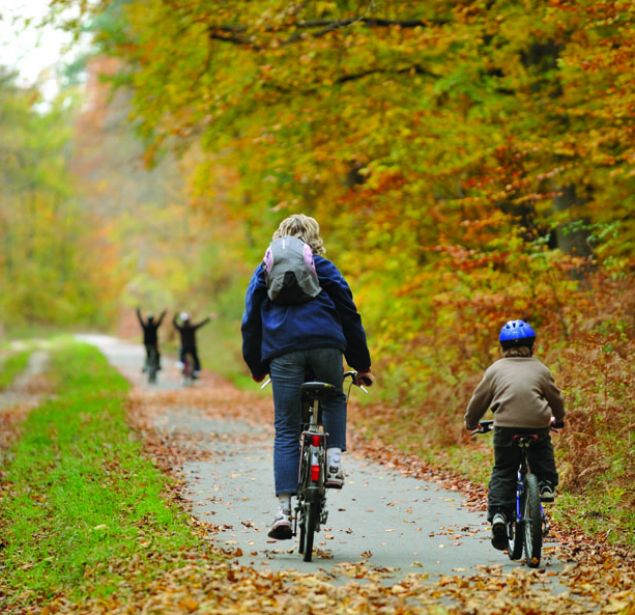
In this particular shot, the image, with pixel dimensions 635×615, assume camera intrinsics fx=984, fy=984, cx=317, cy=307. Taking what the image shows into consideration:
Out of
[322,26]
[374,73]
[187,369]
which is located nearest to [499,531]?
[322,26]

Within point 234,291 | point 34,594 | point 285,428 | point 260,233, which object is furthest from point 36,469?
point 234,291

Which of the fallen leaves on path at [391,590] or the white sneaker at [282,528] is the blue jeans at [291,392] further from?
the fallen leaves on path at [391,590]

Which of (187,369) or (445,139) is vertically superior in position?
(445,139)

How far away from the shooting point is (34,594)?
665cm

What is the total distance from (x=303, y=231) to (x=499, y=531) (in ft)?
8.10

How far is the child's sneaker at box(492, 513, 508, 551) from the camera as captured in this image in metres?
6.73

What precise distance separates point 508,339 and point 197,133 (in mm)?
12319

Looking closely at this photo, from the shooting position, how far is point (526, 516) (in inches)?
258

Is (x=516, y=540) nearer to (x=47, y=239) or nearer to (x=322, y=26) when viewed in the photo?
(x=322, y=26)

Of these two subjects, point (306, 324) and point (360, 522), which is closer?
point (306, 324)

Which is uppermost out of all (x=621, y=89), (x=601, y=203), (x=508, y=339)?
(x=621, y=89)

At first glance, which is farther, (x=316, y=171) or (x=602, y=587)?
(x=316, y=171)

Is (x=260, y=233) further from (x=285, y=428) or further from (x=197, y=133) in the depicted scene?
(x=285, y=428)

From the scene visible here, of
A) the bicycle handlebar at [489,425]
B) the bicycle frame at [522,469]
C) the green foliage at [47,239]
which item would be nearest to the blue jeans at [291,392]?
the bicycle handlebar at [489,425]
